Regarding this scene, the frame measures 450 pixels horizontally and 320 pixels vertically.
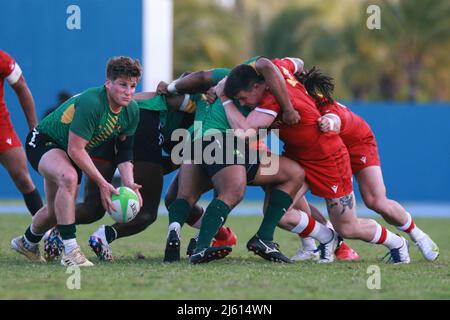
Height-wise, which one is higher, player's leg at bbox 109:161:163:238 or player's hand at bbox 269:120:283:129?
player's hand at bbox 269:120:283:129

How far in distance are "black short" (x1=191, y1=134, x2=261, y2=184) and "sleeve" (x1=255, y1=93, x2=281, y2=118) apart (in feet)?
1.16

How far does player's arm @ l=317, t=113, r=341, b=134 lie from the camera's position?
26.8ft

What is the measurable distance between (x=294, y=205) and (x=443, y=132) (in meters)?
13.3

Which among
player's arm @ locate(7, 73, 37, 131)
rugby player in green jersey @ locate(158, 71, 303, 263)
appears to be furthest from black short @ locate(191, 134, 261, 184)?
player's arm @ locate(7, 73, 37, 131)

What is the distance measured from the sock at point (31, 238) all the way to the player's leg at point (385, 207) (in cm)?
309

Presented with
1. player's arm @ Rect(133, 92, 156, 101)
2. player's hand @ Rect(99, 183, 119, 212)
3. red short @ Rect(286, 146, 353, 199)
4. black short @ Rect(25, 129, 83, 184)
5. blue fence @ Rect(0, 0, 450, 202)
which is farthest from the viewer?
blue fence @ Rect(0, 0, 450, 202)

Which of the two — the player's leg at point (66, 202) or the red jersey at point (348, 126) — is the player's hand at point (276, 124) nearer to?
the red jersey at point (348, 126)

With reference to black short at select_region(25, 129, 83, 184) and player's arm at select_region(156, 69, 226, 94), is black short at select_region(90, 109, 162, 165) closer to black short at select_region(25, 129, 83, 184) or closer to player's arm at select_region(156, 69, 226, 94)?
player's arm at select_region(156, 69, 226, 94)

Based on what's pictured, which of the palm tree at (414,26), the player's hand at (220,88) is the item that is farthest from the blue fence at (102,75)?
the player's hand at (220,88)

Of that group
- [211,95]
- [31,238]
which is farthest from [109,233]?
[211,95]

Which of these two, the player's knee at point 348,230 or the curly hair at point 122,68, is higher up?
the curly hair at point 122,68

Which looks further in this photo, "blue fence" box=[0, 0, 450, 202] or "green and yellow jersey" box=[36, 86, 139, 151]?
"blue fence" box=[0, 0, 450, 202]

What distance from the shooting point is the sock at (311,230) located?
8570mm
